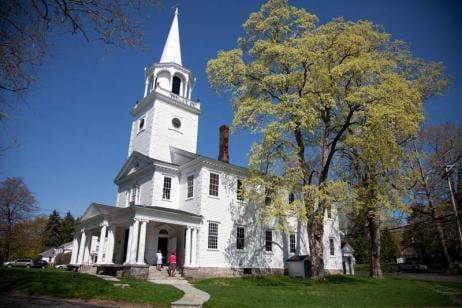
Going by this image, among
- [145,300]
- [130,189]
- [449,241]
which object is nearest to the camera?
[145,300]

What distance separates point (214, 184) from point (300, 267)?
399 inches

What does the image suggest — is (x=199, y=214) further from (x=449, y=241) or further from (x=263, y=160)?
(x=449, y=241)

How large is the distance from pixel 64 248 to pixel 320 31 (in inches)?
2502

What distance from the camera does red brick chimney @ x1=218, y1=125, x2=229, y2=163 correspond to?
28.4 m

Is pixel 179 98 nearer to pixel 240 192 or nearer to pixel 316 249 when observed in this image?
pixel 240 192

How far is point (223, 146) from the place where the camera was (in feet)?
95.1

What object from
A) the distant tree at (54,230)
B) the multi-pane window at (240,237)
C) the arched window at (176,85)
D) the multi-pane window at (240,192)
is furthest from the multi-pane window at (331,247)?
the distant tree at (54,230)

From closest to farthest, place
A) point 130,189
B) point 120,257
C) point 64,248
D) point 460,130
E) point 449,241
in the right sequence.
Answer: point 120,257 < point 130,189 < point 460,130 < point 449,241 < point 64,248

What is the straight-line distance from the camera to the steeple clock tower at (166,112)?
29.2 m

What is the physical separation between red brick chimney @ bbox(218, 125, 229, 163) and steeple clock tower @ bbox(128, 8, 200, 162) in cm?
325

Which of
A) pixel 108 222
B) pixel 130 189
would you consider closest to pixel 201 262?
pixel 108 222

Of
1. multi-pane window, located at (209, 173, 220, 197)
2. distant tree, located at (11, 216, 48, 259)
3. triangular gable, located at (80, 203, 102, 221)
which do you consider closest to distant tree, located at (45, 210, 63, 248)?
distant tree, located at (11, 216, 48, 259)

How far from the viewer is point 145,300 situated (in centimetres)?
1028

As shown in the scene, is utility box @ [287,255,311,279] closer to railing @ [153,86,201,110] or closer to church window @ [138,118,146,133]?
railing @ [153,86,201,110]
